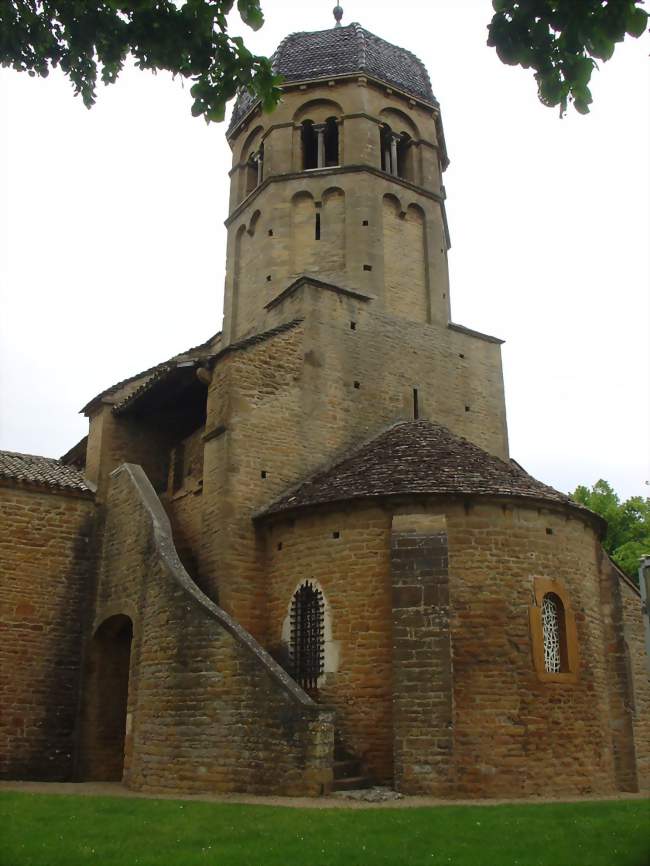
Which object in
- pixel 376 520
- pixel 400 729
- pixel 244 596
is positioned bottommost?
pixel 400 729

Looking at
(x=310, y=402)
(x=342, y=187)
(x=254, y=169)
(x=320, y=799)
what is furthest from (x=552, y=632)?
(x=254, y=169)

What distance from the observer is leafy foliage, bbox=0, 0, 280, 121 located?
7250mm

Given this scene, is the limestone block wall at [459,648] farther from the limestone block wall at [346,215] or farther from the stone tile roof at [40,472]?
the limestone block wall at [346,215]

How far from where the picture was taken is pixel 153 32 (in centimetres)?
726

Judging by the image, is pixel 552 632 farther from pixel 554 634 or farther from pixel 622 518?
pixel 622 518

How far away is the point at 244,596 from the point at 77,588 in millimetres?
4613

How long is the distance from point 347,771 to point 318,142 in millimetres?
17111

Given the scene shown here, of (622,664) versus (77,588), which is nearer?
(622,664)

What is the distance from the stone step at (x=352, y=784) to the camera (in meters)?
13.7

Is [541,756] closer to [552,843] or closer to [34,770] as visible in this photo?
[552,843]

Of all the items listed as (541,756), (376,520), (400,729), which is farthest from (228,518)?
(541,756)

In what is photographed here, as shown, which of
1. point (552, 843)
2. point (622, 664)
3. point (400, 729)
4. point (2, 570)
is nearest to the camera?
point (552, 843)

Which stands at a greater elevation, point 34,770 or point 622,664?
point 622,664

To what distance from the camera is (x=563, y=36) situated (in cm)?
622
